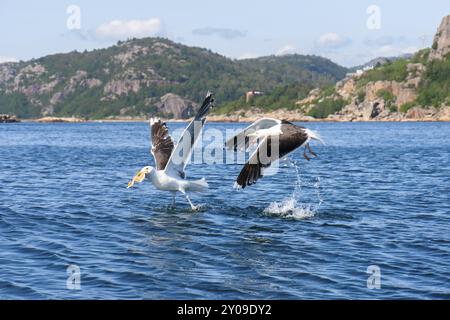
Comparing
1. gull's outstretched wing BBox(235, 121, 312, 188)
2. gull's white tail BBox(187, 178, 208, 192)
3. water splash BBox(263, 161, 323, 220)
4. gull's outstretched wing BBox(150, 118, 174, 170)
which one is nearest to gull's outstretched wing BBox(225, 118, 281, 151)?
gull's outstretched wing BBox(235, 121, 312, 188)

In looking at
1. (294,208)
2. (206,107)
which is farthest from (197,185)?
(294,208)

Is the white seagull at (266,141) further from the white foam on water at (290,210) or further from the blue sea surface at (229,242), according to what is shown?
the white foam on water at (290,210)

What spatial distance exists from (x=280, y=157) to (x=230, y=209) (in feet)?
23.5

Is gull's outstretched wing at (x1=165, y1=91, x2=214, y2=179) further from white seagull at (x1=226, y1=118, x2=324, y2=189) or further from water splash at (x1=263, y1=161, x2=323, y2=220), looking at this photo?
water splash at (x1=263, y1=161, x2=323, y2=220)

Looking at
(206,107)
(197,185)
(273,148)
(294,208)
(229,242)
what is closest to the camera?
(273,148)

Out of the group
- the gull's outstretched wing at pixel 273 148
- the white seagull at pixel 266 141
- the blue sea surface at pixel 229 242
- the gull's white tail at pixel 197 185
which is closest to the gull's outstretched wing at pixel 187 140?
the gull's white tail at pixel 197 185

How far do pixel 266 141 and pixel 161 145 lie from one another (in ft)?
21.8

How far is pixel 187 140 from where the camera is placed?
1983cm

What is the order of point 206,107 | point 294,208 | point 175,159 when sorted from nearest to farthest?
point 206,107
point 175,159
point 294,208

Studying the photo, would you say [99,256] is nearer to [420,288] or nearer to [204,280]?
[204,280]

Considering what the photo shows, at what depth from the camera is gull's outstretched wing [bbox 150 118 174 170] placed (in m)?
21.9

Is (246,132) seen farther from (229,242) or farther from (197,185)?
(197,185)

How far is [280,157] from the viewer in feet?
54.6
